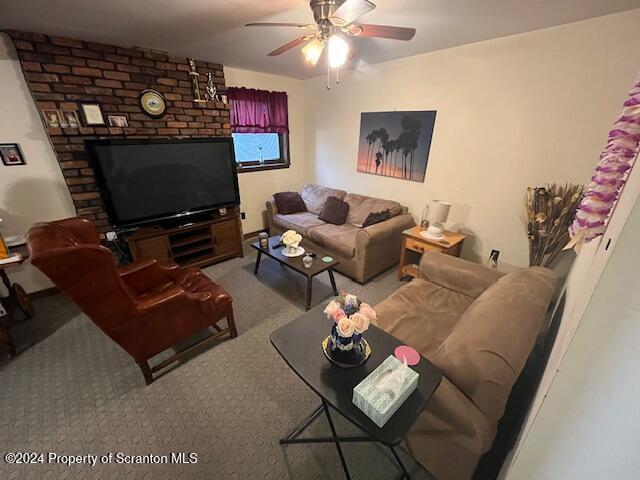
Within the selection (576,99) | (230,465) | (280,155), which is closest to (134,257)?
(230,465)

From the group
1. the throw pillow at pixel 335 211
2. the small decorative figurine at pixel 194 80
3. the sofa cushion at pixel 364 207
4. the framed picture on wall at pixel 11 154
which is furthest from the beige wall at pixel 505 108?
the framed picture on wall at pixel 11 154

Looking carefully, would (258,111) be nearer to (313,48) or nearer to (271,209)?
(271,209)

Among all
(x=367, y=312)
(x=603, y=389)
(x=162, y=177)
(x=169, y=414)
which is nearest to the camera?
(x=603, y=389)

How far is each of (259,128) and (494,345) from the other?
367cm

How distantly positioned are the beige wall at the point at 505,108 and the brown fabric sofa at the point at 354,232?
0.34 meters

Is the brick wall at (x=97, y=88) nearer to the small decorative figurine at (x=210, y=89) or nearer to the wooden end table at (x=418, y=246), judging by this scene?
the small decorative figurine at (x=210, y=89)

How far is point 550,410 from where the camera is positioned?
2.06 feet

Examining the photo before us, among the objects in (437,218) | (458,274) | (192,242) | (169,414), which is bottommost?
(169,414)

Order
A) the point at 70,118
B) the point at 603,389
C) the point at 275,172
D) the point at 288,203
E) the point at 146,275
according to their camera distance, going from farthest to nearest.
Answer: the point at 275,172, the point at 288,203, the point at 70,118, the point at 146,275, the point at 603,389

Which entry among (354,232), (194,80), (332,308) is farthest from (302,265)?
(194,80)

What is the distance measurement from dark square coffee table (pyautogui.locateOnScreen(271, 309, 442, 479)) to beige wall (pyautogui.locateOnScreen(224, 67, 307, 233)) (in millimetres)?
2868

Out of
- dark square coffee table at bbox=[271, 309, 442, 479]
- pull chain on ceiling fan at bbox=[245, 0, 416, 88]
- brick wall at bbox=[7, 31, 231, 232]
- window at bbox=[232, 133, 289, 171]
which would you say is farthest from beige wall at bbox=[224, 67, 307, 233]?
dark square coffee table at bbox=[271, 309, 442, 479]

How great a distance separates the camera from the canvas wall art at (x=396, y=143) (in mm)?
2801

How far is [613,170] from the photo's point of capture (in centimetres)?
84
